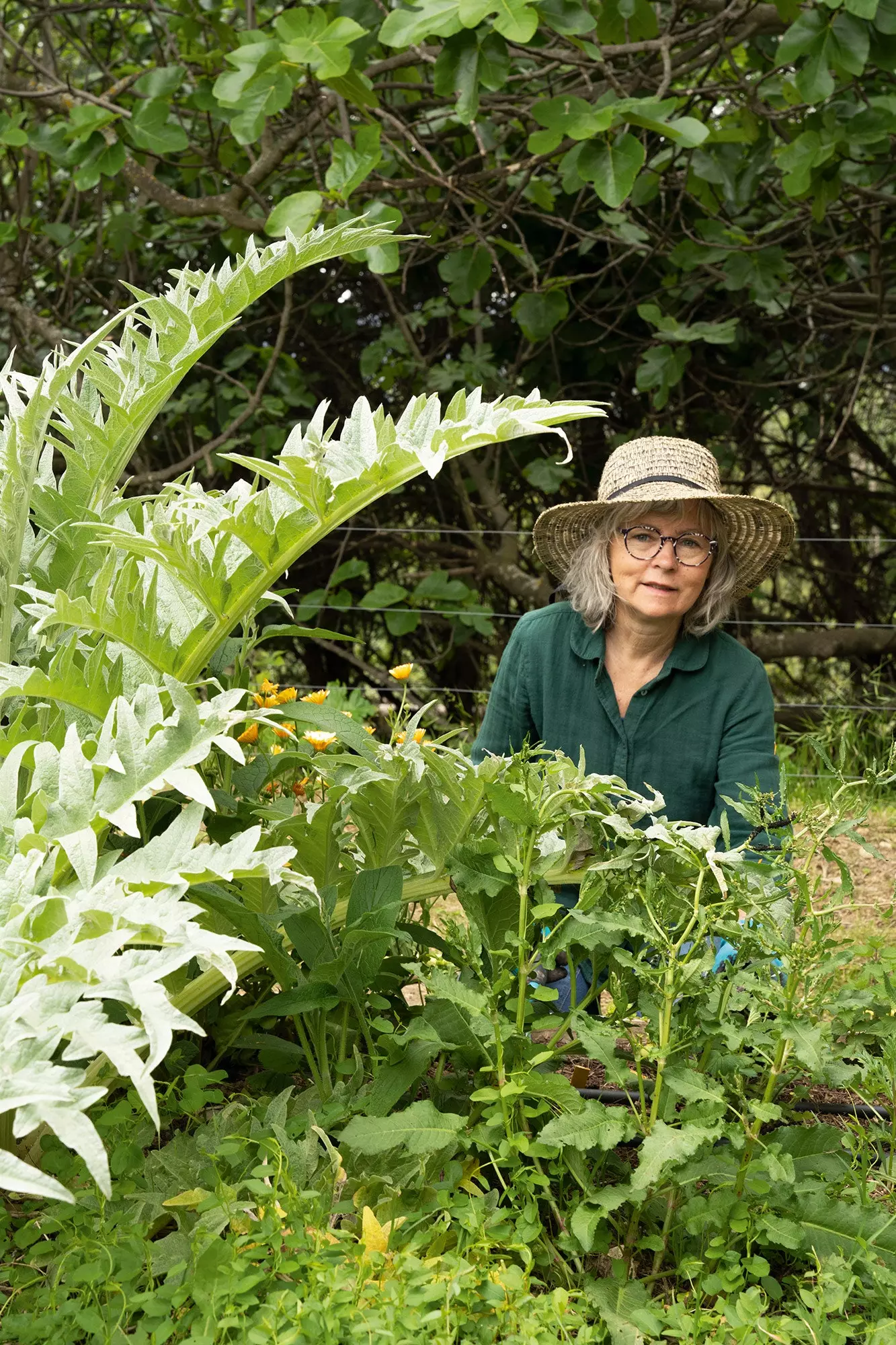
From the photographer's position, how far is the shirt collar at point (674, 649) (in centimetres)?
242

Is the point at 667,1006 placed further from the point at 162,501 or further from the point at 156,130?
the point at 156,130

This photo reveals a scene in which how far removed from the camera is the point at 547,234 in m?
4.84

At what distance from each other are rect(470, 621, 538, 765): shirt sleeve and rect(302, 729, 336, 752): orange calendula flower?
522 mm

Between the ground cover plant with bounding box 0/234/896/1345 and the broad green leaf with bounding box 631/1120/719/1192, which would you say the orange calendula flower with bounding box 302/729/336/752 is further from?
the broad green leaf with bounding box 631/1120/719/1192

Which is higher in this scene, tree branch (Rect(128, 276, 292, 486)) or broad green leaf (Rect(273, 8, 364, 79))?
broad green leaf (Rect(273, 8, 364, 79))

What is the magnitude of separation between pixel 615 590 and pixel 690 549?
16 centimetres

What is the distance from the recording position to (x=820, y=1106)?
182cm

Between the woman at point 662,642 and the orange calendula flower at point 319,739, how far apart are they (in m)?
0.41

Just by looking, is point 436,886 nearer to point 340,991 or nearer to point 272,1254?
point 340,991

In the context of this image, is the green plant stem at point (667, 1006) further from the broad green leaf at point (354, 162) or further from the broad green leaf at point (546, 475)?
the broad green leaf at point (546, 475)

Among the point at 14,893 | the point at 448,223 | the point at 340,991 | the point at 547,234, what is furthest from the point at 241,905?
the point at 547,234

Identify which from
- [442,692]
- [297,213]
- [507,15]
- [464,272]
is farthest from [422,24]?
[442,692]

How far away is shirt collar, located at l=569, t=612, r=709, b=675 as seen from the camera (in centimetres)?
242

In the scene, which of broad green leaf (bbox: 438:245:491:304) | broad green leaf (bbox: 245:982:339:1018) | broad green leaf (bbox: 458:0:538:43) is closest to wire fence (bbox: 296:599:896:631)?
broad green leaf (bbox: 438:245:491:304)
